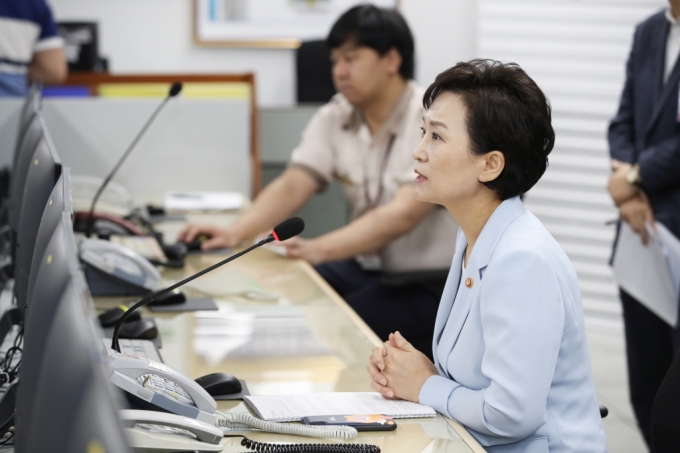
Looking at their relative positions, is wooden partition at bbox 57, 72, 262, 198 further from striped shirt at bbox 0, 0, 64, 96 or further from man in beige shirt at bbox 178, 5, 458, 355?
man in beige shirt at bbox 178, 5, 458, 355

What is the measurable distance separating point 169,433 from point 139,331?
59 cm

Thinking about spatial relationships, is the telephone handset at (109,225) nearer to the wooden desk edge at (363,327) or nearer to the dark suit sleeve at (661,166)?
the wooden desk edge at (363,327)

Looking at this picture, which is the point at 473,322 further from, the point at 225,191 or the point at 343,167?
the point at 225,191

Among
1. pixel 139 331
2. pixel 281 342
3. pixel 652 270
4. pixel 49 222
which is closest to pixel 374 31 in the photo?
pixel 652 270

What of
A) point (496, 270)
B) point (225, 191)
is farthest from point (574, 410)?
point (225, 191)

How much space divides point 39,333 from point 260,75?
14.5 feet

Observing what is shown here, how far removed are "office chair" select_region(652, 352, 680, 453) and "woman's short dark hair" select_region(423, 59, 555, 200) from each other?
1.37 ft

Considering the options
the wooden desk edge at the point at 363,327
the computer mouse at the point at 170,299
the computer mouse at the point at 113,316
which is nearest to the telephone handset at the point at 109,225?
the wooden desk edge at the point at 363,327

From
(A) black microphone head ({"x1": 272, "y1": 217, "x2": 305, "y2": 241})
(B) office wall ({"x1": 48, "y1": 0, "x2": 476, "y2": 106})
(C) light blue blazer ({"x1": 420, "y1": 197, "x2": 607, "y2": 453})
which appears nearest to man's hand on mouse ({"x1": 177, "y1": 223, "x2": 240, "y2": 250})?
(A) black microphone head ({"x1": 272, "y1": 217, "x2": 305, "y2": 241})

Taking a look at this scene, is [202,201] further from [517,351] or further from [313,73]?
[517,351]

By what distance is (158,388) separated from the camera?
1137mm

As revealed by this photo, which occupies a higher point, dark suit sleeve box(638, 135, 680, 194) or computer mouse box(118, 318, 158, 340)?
dark suit sleeve box(638, 135, 680, 194)

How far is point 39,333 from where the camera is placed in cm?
79

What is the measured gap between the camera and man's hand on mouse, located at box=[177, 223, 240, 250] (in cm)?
251
